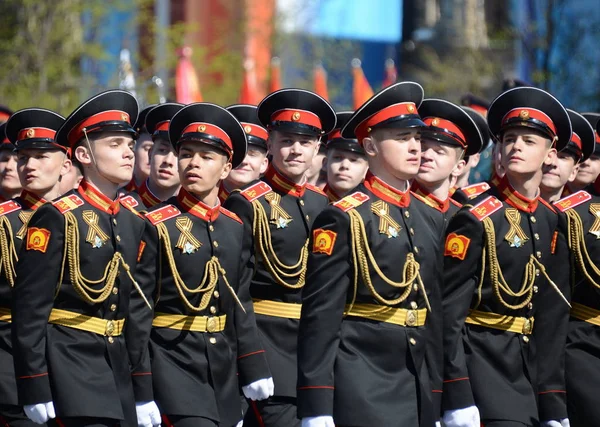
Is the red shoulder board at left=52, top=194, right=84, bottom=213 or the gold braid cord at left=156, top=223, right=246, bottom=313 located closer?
the red shoulder board at left=52, top=194, right=84, bottom=213

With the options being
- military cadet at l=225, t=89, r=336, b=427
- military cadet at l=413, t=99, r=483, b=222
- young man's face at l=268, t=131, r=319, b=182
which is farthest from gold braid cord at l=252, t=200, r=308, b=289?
military cadet at l=413, t=99, r=483, b=222

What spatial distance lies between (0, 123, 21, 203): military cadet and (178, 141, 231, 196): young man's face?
2513 mm

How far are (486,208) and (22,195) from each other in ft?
10.4

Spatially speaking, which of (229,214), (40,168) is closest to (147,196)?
(40,168)

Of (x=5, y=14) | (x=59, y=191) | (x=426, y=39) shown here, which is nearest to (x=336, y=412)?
(x=59, y=191)

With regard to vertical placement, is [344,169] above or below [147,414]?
above

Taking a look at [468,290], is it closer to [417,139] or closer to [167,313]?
[417,139]

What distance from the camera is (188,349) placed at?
7.85 meters

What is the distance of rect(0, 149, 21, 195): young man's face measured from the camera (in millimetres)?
10352

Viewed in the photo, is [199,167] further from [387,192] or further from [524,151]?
[524,151]

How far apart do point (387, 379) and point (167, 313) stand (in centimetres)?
153

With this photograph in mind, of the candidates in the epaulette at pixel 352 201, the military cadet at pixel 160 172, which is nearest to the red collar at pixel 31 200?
the military cadet at pixel 160 172

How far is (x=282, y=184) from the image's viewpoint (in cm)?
911

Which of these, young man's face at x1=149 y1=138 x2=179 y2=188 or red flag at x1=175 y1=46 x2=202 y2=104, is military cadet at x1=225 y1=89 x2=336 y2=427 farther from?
red flag at x1=175 y1=46 x2=202 y2=104
